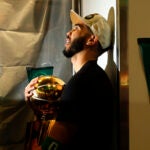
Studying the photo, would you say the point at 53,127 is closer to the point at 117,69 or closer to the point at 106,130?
the point at 106,130

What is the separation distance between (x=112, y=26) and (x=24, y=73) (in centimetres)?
59

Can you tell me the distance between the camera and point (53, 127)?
124 centimetres

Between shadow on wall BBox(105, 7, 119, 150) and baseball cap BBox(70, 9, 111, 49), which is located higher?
baseball cap BBox(70, 9, 111, 49)

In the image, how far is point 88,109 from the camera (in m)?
1.23

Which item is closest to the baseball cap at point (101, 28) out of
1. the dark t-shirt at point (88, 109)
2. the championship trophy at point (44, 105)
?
the dark t-shirt at point (88, 109)

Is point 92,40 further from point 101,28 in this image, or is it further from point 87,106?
point 87,106

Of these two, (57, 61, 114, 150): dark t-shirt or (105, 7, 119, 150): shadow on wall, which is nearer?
(57, 61, 114, 150): dark t-shirt

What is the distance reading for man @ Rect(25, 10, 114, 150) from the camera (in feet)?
4.01

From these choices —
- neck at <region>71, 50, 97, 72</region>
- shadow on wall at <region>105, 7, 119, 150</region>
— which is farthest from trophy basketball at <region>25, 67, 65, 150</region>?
shadow on wall at <region>105, 7, 119, 150</region>

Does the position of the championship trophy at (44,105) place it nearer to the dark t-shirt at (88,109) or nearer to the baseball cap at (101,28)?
the dark t-shirt at (88,109)

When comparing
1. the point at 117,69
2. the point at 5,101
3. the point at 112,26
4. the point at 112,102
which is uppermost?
the point at 112,26

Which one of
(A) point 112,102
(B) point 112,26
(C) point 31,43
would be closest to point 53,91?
(A) point 112,102

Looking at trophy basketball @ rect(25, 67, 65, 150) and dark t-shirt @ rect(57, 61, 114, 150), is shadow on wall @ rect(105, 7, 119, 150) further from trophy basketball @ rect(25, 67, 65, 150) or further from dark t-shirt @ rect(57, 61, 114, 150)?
trophy basketball @ rect(25, 67, 65, 150)

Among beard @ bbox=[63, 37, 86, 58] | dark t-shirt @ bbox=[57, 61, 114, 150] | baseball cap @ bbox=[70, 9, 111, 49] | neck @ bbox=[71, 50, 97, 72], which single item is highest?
baseball cap @ bbox=[70, 9, 111, 49]
